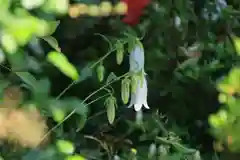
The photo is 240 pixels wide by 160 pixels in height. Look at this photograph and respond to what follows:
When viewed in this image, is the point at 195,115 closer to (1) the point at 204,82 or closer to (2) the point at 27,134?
(1) the point at 204,82

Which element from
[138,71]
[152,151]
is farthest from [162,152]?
[138,71]

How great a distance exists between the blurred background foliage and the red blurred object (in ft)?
0.05

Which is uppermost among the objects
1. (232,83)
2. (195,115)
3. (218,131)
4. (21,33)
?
(21,33)

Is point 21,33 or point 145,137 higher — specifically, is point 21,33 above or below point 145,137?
above

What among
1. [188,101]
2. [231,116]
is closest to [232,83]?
[231,116]

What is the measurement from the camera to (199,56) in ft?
3.17

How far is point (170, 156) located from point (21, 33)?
0.56m

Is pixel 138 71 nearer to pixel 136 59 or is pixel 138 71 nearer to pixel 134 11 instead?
pixel 136 59

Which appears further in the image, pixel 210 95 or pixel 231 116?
pixel 210 95

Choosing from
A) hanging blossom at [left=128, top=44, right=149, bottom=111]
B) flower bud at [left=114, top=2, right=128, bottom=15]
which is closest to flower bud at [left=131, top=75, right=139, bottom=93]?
hanging blossom at [left=128, top=44, right=149, bottom=111]

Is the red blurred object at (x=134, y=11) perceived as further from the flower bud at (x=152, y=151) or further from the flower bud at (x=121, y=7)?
the flower bud at (x=152, y=151)

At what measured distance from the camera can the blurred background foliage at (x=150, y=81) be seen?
0.66 metres

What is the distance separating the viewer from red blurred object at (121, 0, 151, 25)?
A: 83 centimetres

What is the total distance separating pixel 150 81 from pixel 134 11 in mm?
162
